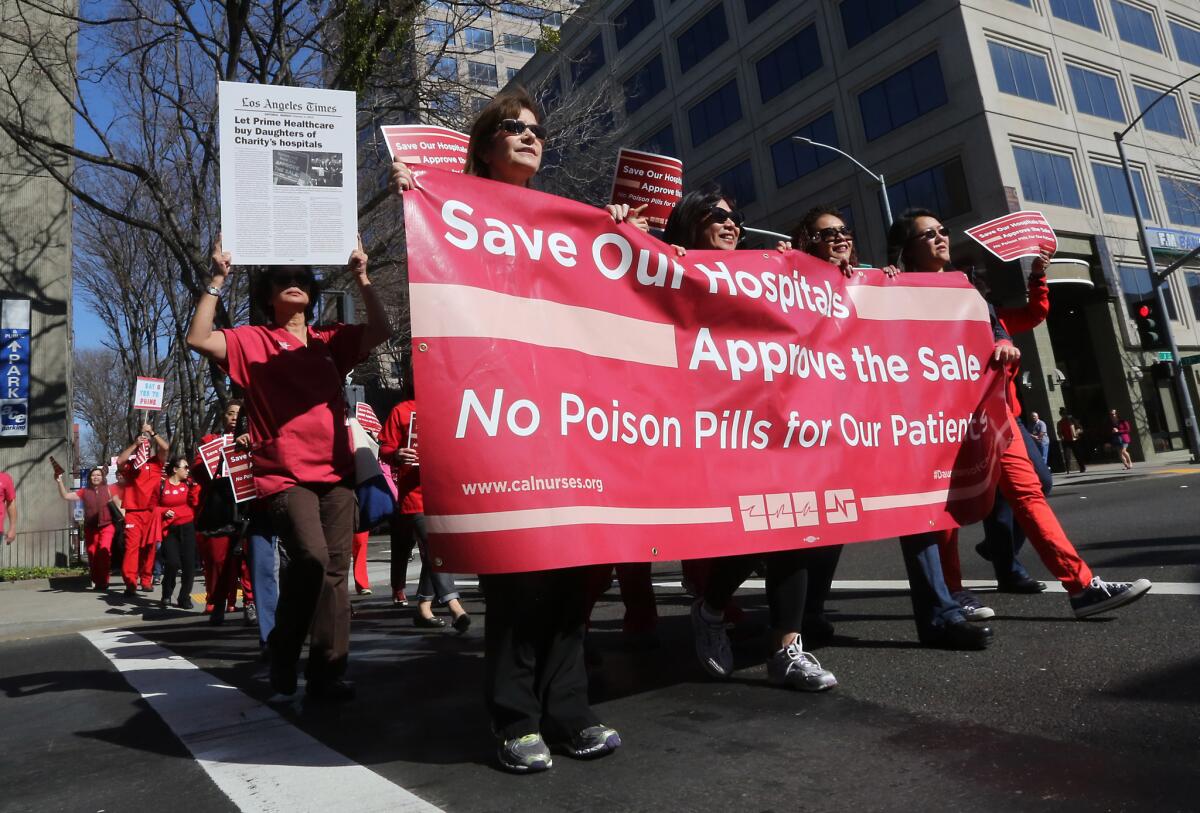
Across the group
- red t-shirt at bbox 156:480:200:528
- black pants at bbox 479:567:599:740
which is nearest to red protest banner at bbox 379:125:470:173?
black pants at bbox 479:567:599:740

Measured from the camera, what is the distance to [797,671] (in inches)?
132

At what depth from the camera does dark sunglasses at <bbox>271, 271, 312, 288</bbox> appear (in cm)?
408

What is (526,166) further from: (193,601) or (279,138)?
(193,601)

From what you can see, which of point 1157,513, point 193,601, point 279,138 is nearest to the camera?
point 279,138

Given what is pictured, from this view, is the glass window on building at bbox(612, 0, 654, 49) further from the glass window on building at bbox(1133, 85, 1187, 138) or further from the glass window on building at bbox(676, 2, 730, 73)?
the glass window on building at bbox(1133, 85, 1187, 138)

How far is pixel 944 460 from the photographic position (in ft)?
13.5

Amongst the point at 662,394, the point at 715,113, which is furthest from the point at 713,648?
the point at 715,113

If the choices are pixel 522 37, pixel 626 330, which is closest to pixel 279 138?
pixel 626 330

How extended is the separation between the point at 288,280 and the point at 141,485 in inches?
332

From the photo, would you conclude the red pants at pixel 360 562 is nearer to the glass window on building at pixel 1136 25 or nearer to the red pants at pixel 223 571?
the red pants at pixel 223 571

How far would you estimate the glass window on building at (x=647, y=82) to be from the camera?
1491 inches

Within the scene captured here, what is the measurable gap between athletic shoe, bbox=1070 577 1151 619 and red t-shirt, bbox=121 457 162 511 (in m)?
10.4

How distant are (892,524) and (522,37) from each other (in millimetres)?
13286

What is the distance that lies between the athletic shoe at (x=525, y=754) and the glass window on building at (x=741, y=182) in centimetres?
3222
